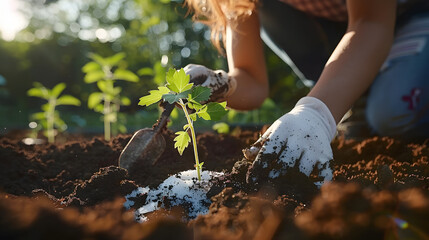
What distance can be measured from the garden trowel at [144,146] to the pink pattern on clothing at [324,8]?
1.92 m

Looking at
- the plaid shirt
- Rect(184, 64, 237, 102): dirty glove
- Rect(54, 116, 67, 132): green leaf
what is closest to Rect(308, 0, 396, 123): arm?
Rect(184, 64, 237, 102): dirty glove

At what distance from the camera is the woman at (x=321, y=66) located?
1464 millimetres

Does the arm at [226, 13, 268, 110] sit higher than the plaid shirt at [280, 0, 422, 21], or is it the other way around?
the plaid shirt at [280, 0, 422, 21]

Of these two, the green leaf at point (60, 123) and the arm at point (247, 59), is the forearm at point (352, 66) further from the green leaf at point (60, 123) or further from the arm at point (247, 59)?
the green leaf at point (60, 123)

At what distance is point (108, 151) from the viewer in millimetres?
2092

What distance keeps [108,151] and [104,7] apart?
15936 mm

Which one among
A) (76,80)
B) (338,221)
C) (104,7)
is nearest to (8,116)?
(76,80)

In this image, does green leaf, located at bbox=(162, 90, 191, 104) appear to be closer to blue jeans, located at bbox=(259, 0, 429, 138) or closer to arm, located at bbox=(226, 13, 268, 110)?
arm, located at bbox=(226, 13, 268, 110)

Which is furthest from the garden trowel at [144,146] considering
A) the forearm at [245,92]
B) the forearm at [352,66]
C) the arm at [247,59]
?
the arm at [247,59]

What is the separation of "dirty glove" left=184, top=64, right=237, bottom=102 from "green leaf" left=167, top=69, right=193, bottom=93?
19.5 inches

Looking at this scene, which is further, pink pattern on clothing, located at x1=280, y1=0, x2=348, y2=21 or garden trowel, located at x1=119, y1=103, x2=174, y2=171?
pink pattern on clothing, located at x1=280, y1=0, x2=348, y2=21

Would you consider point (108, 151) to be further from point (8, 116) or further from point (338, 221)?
point (8, 116)

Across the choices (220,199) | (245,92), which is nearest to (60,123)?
(245,92)

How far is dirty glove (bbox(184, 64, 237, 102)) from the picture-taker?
6.32 ft
